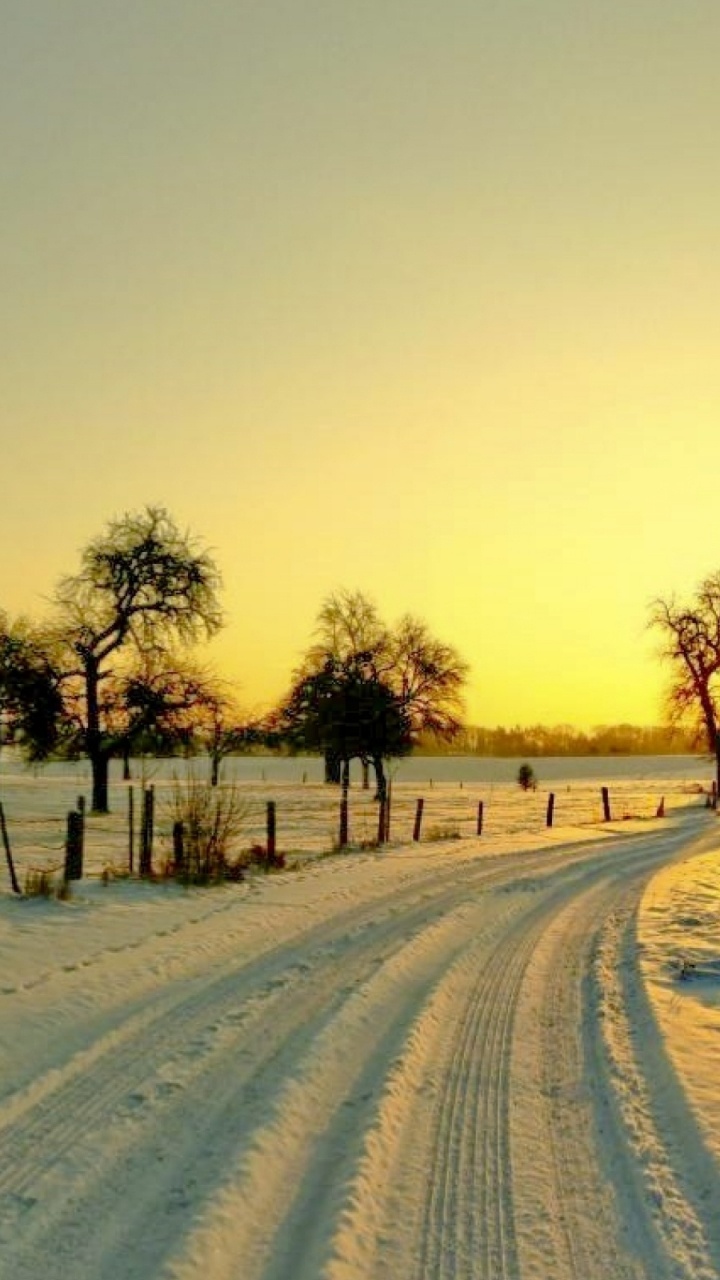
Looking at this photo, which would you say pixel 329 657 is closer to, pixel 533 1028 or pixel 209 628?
pixel 209 628

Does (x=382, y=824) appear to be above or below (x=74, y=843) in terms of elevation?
below

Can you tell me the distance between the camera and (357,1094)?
19.7 ft

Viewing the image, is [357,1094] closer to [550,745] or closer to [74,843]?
[74,843]

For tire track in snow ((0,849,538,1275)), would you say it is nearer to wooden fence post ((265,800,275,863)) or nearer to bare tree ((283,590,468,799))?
wooden fence post ((265,800,275,863))

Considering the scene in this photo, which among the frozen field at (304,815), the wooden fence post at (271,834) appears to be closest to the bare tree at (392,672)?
the frozen field at (304,815)

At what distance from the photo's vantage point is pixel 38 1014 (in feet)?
25.9

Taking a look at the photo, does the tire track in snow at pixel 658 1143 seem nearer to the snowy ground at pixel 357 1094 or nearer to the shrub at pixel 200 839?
the snowy ground at pixel 357 1094

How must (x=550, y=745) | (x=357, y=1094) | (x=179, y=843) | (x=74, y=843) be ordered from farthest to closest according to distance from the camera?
(x=550, y=745)
(x=179, y=843)
(x=74, y=843)
(x=357, y=1094)

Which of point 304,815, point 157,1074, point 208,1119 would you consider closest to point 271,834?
point 157,1074

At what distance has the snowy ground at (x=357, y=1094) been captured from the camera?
13.8ft

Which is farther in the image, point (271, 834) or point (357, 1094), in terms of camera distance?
point (271, 834)

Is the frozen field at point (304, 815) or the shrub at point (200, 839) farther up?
the shrub at point (200, 839)

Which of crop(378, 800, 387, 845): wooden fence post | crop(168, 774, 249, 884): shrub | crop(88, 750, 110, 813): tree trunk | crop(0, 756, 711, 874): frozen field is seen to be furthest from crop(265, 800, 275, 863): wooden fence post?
crop(88, 750, 110, 813): tree trunk

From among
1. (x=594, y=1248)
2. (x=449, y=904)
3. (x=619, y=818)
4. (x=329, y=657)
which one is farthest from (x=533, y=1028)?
(x=329, y=657)
